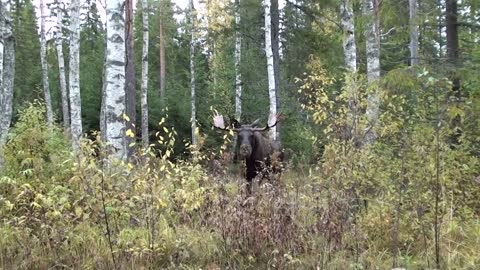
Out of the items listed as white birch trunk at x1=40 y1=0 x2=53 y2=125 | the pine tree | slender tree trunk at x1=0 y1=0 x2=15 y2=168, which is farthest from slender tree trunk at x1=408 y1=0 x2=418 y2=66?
the pine tree

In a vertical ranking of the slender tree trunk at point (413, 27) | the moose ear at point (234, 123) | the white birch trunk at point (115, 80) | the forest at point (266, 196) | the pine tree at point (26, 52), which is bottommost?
the forest at point (266, 196)

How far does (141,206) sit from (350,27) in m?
7.11

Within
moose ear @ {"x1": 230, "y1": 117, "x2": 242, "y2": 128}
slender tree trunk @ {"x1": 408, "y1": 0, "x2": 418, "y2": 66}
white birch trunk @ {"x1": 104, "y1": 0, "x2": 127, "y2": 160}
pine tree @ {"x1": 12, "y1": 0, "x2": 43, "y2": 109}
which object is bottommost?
moose ear @ {"x1": 230, "y1": 117, "x2": 242, "y2": 128}

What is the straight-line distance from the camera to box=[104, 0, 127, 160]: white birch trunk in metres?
7.14

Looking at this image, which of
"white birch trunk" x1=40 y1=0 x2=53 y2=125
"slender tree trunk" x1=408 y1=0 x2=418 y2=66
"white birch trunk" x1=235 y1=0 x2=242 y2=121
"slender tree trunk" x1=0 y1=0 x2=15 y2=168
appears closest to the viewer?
"slender tree trunk" x1=0 y1=0 x2=15 y2=168

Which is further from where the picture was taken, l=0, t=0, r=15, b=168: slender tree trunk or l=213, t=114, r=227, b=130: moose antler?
l=213, t=114, r=227, b=130: moose antler

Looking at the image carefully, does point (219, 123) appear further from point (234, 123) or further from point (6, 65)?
point (6, 65)

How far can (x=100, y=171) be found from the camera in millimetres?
4785

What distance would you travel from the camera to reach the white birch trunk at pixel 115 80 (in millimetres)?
7145

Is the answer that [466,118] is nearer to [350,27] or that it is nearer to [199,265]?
[199,265]

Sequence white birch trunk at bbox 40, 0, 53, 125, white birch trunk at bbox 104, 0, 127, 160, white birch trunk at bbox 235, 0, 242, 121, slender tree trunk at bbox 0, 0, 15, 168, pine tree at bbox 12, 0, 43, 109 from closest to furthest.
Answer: white birch trunk at bbox 104, 0, 127, 160, slender tree trunk at bbox 0, 0, 15, 168, white birch trunk at bbox 235, 0, 242, 121, white birch trunk at bbox 40, 0, 53, 125, pine tree at bbox 12, 0, 43, 109


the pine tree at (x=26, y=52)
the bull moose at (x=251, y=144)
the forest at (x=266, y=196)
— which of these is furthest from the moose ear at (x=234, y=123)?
the pine tree at (x=26, y=52)

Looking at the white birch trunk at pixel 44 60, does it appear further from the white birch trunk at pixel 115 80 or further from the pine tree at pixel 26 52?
the white birch trunk at pixel 115 80

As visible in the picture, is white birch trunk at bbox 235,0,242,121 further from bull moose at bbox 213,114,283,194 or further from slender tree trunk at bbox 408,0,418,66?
bull moose at bbox 213,114,283,194
